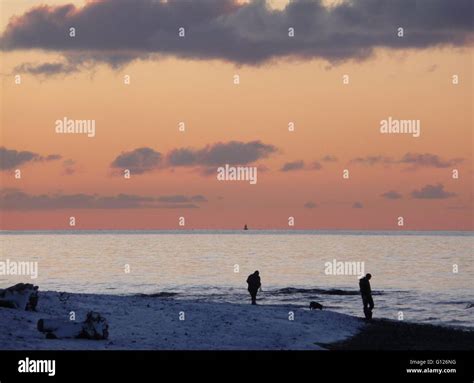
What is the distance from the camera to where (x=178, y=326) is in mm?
35375

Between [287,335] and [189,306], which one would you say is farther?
[189,306]

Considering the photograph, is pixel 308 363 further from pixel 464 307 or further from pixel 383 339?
pixel 464 307

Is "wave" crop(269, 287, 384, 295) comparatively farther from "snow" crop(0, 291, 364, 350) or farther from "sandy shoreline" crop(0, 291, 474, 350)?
"snow" crop(0, 291, 364, 350)

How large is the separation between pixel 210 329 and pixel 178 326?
51.5 inches

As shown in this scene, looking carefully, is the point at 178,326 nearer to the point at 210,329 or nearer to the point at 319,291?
the point at 210,329

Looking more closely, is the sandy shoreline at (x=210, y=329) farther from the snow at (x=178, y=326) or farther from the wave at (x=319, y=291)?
the wave at (x=319, y=291)

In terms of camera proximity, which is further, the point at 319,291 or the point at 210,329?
the point at 319,291

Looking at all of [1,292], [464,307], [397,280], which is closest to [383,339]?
[1,292]

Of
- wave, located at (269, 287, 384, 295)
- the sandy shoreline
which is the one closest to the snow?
the sandy shoreline

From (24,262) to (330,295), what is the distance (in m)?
80.9

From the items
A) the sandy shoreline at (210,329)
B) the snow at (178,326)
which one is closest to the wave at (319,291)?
the sandy shoreline at (210,329)

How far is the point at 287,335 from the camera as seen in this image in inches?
1417

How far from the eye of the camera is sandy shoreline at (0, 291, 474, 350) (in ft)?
99.0

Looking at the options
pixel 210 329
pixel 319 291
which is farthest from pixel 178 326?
pixel 319 291
